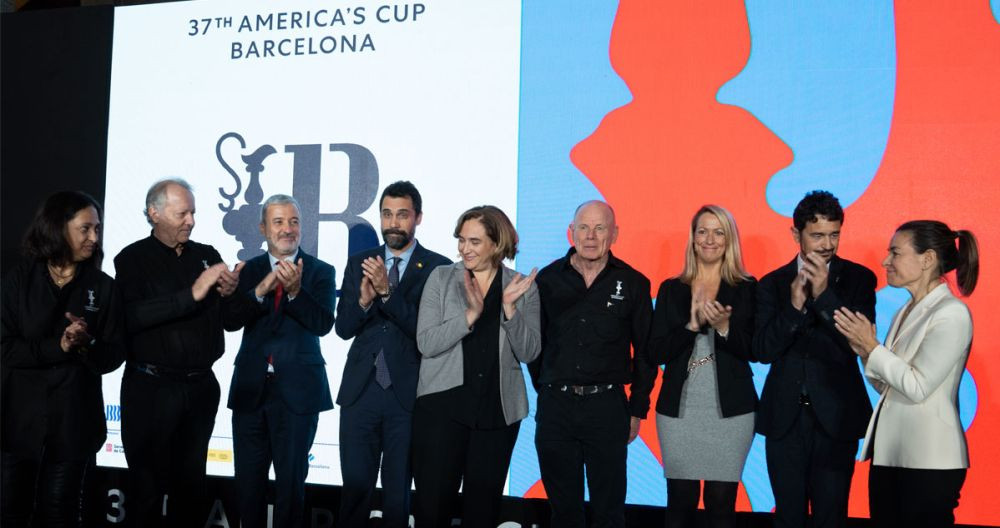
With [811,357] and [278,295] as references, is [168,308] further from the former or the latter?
[811,357]

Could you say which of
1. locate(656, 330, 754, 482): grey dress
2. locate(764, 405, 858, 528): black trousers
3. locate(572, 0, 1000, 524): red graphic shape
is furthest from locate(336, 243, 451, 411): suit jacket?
locate(764, 405, 858, 528): black trousers

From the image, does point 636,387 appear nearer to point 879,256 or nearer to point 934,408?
point 934,408

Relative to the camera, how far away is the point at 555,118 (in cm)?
485

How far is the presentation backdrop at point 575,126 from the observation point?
14.4 ft

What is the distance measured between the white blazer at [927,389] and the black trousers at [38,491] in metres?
2.88

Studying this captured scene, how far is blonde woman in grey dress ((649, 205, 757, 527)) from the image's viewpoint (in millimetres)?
3461

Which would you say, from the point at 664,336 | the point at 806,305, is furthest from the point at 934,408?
the point at 664,336

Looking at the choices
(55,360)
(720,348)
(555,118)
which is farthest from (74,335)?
(555,118)

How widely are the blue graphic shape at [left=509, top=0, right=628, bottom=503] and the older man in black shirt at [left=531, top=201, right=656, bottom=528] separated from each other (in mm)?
1088

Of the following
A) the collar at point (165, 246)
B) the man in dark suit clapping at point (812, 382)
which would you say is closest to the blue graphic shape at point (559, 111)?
the man in dark suit clapping at point (812, 382)

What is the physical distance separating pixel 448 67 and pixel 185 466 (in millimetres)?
2484

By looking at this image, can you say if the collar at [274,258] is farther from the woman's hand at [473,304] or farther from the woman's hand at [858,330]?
the woman's hand at [858,330]

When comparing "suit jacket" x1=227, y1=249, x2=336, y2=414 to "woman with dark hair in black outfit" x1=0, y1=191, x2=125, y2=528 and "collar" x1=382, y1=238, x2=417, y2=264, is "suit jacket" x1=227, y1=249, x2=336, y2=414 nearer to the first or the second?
"collar" x1=382, y1=238, x2=417, y2=264

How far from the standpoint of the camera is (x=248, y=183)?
5.30 meters
